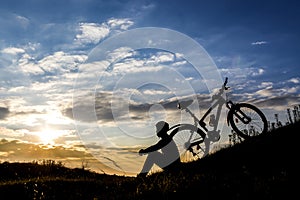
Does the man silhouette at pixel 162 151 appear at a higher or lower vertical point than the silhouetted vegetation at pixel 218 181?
higher

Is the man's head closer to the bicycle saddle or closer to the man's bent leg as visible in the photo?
the man's bent leg

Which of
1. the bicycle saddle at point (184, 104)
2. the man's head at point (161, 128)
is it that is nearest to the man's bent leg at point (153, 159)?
the man's head at point (161, 128)

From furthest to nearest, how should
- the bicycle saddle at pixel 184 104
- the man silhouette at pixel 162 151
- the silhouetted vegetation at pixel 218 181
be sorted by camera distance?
the bicycle saddle at pixel 184 104, the man silhouette at pixel 162 151, the silhouetted vegetation at pixel 218 181

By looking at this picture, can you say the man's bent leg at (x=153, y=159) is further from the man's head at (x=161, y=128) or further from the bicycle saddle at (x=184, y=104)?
the bicycle saddle at (x=184, y=104)

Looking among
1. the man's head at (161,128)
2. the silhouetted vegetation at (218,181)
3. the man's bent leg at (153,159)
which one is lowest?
the silhouetted vegetation at (218,181)

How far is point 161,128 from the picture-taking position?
13.3 meters

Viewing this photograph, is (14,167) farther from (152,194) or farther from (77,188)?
(152,194)

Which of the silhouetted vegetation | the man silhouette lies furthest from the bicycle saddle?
the man silhouette

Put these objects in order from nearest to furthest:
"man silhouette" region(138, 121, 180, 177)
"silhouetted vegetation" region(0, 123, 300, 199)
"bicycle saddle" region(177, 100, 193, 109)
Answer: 1. "silhouetted vegetation" region(0, 123, 300, 199)
2. "man silhouette" region(138, 121, 180, 177)
3. "bicycle saddle" region(177, 100, 193, 109)

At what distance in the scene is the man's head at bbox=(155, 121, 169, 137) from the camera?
13.3 m

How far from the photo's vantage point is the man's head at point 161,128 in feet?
43.7

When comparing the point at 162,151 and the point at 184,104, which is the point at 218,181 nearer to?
the point at 162,151

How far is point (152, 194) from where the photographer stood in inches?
366

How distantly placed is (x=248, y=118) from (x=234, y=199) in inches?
374
